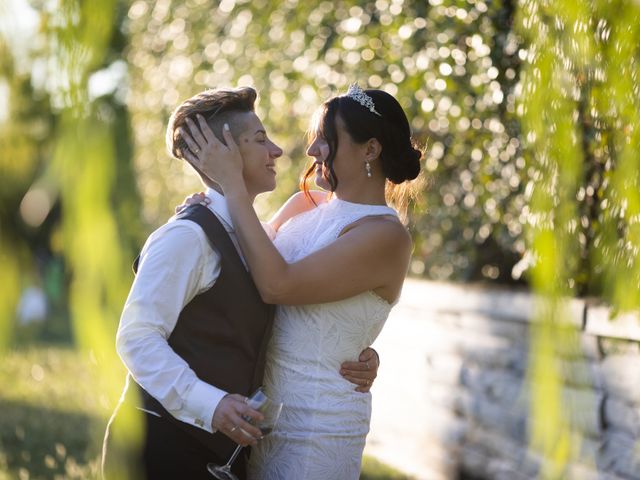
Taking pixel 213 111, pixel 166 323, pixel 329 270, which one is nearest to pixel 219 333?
pixel 166 323

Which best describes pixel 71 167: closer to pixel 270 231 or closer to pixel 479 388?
pixel 270 231

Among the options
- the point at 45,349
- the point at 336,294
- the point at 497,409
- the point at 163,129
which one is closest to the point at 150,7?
the point at 163,129

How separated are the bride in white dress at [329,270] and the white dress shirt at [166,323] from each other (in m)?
0.15

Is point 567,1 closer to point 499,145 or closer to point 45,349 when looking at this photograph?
point 499,145

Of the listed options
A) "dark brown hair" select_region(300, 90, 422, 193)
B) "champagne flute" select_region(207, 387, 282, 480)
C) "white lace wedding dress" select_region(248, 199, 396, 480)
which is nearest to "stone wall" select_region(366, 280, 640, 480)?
"dark brown hair" select_region(300, 90, 422, 193)

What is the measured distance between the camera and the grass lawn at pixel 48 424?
549 centimetres

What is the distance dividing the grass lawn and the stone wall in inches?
15.7

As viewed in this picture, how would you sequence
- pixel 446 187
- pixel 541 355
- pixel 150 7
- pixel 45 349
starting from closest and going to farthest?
pixel 541 355, pixel 446 187, pixel 150 7, pixel 45 349

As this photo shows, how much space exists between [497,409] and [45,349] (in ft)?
28.4

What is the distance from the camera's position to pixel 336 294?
2.42 meters

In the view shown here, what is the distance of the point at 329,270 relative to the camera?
235cm

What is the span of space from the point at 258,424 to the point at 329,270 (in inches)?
16.3

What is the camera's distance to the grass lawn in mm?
5492

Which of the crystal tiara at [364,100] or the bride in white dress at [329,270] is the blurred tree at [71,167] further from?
the crystal tiara at [364,100]
